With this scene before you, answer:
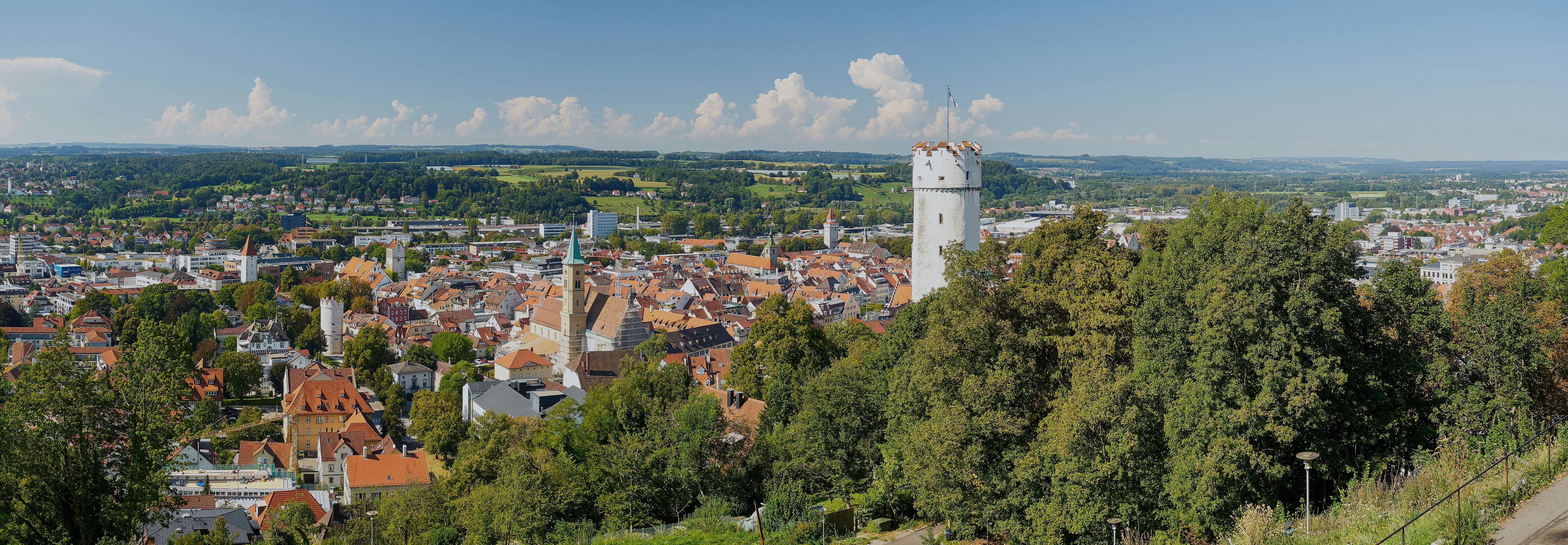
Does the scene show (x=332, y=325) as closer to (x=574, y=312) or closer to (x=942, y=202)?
(x=574, y=312)

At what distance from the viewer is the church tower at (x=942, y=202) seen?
22062mm

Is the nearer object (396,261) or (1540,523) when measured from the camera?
(1540,523)

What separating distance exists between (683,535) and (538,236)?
145370 millimetres

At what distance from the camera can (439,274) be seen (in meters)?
102

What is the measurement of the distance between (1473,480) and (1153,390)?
3.57m

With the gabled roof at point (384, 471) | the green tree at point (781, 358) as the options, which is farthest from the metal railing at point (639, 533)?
the gabled roof at point (384, 471)

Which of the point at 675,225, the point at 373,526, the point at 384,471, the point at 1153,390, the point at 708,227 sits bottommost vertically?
the point at 384,471

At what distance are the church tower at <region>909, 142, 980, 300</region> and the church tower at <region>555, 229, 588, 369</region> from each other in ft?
118

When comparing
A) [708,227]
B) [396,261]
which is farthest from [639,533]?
[708,227]

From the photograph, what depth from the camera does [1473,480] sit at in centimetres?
1123

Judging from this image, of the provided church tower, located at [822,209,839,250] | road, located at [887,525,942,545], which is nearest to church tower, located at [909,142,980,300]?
road, located at [887,525,942,545]

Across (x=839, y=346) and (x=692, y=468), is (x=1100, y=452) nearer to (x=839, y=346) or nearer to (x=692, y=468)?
(x=692, y=468)

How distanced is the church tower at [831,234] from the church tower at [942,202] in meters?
120

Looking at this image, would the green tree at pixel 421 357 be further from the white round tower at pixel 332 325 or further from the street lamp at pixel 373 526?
the street lamp at pixel 373 526
